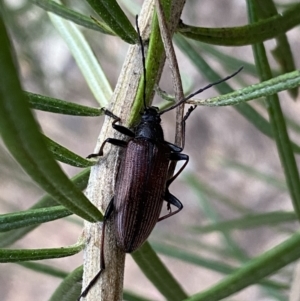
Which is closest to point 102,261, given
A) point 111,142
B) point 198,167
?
point 111,142

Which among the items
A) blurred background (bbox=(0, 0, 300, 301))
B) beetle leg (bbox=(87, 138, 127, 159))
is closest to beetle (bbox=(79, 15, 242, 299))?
beetle leg (bbox=(87, 138, 127, 159))

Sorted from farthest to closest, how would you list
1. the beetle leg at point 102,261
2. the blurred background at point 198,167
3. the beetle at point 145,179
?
1. the blurred background at point 198,167
2. the beetle at point 145,179
3. the beetle leg at point 102,261

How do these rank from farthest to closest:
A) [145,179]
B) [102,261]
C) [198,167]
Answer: [198,167] < [145,179] < [102,261]

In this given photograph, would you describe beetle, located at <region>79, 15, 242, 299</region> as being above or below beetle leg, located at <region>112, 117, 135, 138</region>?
above

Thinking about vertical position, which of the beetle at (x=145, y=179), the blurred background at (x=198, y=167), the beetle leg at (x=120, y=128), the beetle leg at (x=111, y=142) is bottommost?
the beetle leg at (x=111, y=142)

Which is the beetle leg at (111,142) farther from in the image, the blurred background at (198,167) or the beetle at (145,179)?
the blurred background at (198,167)

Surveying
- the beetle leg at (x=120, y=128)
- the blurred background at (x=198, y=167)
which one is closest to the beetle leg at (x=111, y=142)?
the beetle leg at (x=120, y=128)

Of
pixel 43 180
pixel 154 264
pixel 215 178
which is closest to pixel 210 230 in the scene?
pixel 154 264

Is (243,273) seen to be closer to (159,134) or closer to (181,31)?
(181,31)

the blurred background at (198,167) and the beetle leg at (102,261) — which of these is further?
the blurred background at (198,167)

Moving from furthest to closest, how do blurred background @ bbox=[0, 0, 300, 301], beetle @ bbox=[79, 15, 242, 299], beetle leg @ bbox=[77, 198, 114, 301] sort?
blurred background @ bbox=[0, 0, 300, 301] < beetle @ bbox=[79, 15, 242, 299] < beetle leg @ bbox=[77, 198, 114, 301]

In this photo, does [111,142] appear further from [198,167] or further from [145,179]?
[198,167]

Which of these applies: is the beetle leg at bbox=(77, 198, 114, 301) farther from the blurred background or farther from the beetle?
the blurred background
